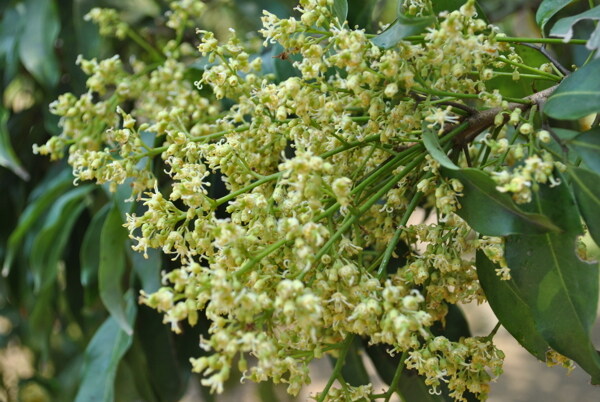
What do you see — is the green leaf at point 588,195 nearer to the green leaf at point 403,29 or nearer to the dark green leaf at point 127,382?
the green leaf at point 403,29

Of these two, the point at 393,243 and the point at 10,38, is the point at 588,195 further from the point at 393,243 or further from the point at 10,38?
the point at 10,38

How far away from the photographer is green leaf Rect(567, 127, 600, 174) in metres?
0.52

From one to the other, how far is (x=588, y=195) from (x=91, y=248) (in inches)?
30.8

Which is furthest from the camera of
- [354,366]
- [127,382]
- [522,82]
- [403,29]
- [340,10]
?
[127,382]

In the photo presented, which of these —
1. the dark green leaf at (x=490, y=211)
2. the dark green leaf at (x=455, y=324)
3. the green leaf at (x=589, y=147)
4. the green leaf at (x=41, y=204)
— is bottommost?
the green leaf at (x=41, y=204)

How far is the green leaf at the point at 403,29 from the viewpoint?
49 cm

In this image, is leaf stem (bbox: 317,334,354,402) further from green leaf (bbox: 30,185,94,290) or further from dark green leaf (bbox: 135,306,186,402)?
green leaf (bbox: 30,185,94,290)

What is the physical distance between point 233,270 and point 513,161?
225mm

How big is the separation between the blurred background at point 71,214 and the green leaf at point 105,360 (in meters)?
0.01

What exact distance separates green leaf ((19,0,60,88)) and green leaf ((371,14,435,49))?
2.75 feet

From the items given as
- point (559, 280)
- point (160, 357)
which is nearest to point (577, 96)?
point (559, 280)

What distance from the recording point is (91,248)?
108 centimetres

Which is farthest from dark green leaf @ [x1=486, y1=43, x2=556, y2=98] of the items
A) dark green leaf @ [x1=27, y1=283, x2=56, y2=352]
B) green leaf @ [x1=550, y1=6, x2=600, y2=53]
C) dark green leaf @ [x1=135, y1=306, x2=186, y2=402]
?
dark green leaf @ [x1=27, y1=283, x2=56, y2=352]

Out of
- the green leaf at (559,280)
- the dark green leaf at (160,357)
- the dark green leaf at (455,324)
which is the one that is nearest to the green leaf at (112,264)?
the dark green leaf at (160,357)
